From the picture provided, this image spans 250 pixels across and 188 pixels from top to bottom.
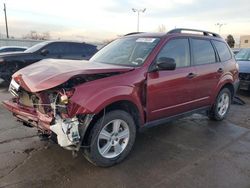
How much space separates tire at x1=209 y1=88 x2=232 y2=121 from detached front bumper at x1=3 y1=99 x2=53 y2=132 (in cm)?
380

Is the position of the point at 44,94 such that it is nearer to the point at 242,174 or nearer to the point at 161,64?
the point at 161,64

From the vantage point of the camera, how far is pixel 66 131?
131 inches

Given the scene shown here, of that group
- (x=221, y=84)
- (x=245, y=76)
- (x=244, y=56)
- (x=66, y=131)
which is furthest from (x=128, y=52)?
(x=244, y=56)

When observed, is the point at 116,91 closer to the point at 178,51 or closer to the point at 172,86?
the point at 172,86

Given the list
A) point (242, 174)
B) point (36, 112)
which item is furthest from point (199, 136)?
point (36, 112)

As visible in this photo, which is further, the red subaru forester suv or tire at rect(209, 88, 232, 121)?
tire at rect(209, 88, 232, 121)

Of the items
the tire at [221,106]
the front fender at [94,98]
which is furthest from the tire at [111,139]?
the tire at [221,106]

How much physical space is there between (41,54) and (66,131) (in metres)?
7.41

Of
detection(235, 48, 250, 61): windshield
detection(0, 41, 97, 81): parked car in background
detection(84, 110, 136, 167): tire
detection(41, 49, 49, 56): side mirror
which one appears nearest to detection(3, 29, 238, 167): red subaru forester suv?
detection(84, 110, 136, 167): tire

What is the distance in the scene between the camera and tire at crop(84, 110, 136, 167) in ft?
11.9

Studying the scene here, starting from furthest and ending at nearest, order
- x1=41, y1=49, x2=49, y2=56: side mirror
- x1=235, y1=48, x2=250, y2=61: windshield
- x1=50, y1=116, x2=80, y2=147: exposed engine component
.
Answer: x1=235, y1=48, x2=250, y2=61: windshield < x1=41, y1=49, x2=49, y2=56: side mirror < x1=50, y1=116, x2=80, y2=147: exposed engine component

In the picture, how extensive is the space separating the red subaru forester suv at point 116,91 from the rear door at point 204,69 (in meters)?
0.02

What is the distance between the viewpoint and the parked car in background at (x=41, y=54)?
9578 mm

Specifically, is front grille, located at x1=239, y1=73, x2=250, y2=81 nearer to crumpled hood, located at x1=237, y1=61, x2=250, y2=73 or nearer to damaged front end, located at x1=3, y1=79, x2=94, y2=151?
crumpled hood, located at x1=237, y1=61, x2=250, y2=73
